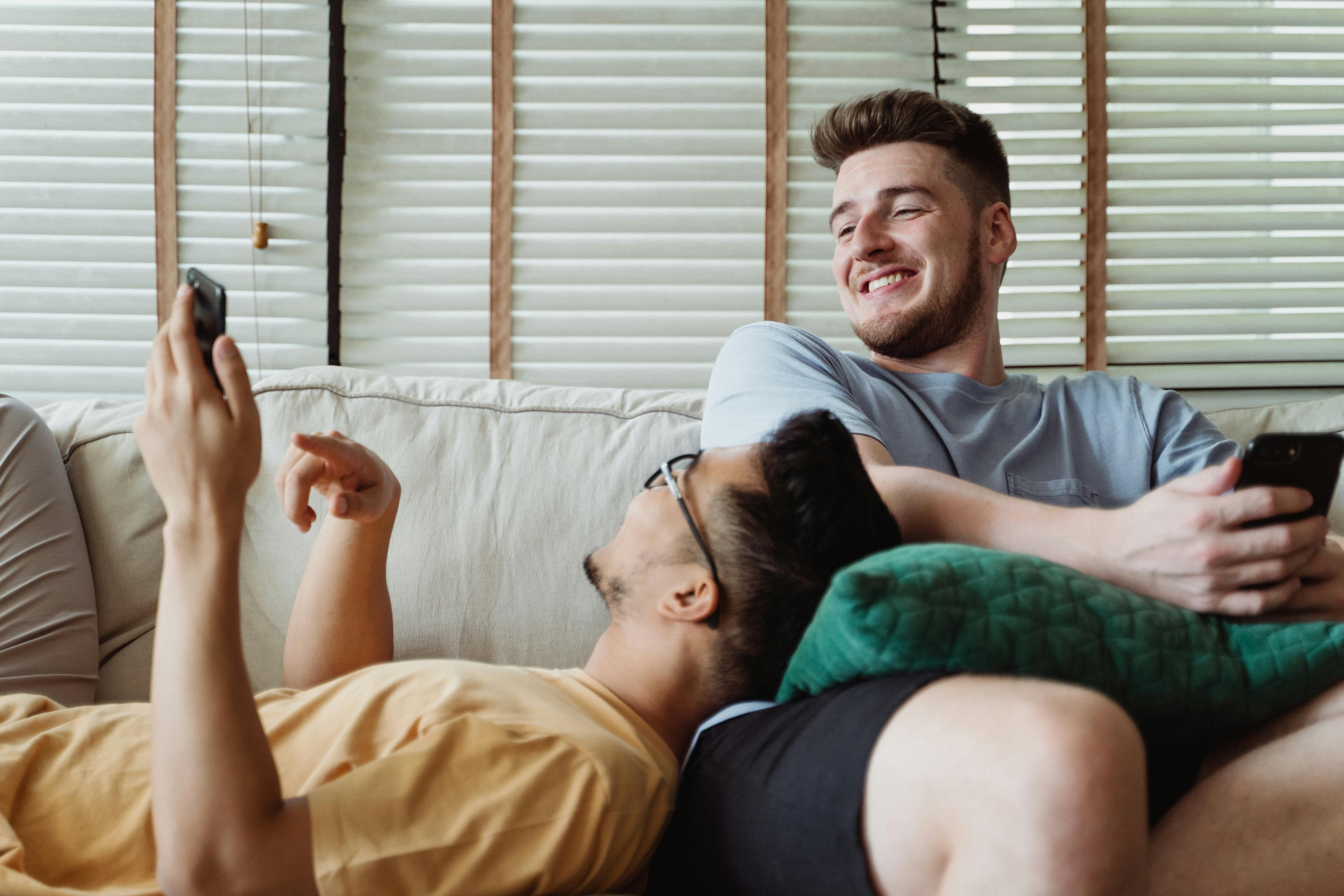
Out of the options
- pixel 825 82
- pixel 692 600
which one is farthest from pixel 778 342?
pixel 825 82

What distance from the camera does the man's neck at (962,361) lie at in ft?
5.30

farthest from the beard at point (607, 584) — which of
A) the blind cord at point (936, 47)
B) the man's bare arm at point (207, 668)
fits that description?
the blind cord at point (936, 47)

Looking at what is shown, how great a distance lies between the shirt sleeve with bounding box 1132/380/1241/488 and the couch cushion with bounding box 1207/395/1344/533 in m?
0.21

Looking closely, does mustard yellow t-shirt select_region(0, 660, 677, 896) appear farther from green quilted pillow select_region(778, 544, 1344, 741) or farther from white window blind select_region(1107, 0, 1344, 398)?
white window blind select_region(1107, 0, 1344, 398)

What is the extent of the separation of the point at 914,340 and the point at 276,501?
1.14m

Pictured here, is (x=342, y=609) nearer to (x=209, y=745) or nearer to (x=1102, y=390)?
(x=209, y=745)

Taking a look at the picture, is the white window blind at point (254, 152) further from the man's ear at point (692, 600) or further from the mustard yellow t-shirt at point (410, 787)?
the man's ear at point (692, 600)

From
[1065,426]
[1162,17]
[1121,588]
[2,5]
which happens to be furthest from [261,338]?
[1162,17]

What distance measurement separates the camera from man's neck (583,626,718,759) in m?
1.07

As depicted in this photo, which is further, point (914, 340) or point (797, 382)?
point (914, 340)

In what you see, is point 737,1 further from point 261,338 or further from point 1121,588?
point 1121,588

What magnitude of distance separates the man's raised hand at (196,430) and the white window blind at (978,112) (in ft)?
5.79

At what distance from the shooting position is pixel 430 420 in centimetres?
159

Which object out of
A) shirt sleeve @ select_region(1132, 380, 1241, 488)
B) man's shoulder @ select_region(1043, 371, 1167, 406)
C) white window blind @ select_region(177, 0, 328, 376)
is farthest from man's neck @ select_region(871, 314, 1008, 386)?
white window blind @ select_region(177, 0, 328, 376)
